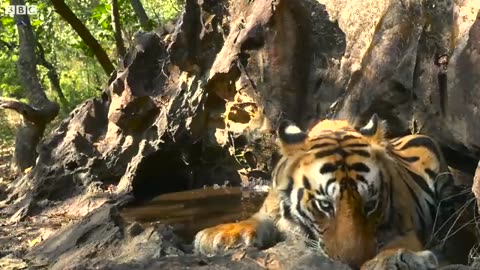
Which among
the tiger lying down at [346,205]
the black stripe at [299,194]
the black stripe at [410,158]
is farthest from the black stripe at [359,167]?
the black stripe at [410,158]

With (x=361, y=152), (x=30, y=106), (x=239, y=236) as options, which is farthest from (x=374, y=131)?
(x=30, y=106)

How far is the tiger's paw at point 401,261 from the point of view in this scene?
3.88 metres

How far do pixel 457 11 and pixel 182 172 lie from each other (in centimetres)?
462

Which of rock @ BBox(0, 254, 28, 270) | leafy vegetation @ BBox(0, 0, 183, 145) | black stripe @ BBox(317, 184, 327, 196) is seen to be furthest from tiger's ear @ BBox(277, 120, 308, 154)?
leafy vegetation @ BBox(0, 0, 183, 145)

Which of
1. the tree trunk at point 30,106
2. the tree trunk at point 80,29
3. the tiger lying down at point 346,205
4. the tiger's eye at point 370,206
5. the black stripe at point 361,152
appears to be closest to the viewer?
the tiger lying down at point 346,205

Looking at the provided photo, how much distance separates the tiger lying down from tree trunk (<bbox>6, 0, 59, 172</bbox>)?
24.7 ft

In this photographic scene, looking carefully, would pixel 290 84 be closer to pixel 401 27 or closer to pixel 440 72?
pixel 401 27

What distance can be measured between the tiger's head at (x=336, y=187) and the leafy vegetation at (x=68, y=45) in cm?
1141

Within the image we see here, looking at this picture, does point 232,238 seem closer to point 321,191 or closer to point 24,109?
point 321,191

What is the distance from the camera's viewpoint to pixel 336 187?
4250mm

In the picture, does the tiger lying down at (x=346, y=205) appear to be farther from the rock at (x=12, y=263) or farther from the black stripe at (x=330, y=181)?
the rock at (x=12, y=263)

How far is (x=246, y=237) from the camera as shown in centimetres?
466

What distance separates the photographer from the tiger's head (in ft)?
13.3

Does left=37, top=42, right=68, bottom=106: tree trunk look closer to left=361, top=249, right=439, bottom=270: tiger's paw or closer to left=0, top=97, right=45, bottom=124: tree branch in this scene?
left=0, top=97, right=45, bottom=124: tree branch
